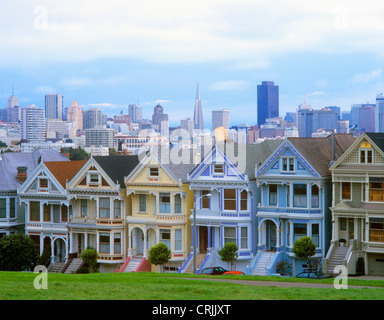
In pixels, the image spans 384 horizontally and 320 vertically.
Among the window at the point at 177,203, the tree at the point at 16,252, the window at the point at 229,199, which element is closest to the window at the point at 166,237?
the window at the point at 177,203

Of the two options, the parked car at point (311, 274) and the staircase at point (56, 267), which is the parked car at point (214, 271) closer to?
the parked car at point (311, 274)

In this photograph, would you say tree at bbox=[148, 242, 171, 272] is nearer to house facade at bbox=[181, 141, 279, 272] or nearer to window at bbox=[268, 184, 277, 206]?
house facade at bbox=[181, 141, 279, 272]

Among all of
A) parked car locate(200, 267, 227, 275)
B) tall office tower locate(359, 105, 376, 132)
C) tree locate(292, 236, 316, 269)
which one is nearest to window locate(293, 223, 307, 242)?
tree locate(292, 236, 316, 269)

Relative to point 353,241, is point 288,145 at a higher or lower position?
higher

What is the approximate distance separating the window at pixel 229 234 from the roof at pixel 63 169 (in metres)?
12.5

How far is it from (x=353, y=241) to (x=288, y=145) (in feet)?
22.7

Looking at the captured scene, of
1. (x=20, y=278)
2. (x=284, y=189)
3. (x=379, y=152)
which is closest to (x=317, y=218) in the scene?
(x=284, y=189)

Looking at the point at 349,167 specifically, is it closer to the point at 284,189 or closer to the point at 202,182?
the point at 284,189

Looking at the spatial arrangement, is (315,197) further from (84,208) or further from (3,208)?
(3,208)

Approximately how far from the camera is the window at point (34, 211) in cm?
5606

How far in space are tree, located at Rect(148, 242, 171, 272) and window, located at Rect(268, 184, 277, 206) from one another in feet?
24.6

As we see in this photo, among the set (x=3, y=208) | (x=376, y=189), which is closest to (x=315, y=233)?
(x=376, y=189)

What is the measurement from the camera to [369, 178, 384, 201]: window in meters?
45.0
